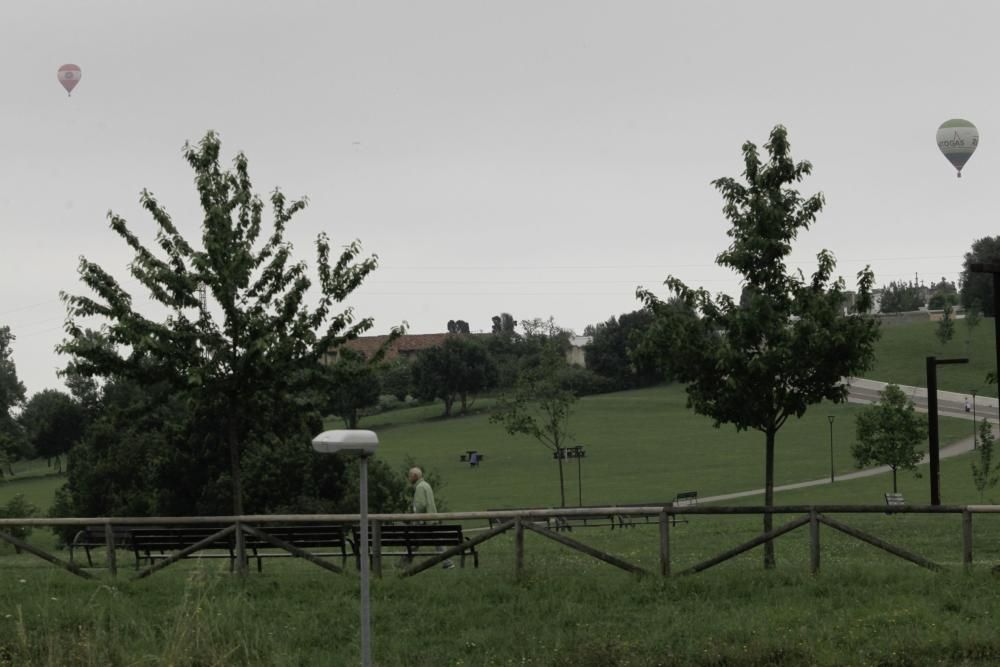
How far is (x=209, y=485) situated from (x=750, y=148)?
143 ft

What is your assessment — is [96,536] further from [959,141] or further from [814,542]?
[959,141]

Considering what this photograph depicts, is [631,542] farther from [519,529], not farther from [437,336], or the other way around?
[437,336]

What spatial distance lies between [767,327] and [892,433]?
40293 mm

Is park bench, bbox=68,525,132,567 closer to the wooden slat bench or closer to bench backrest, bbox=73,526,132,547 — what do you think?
bench backrest, bbox=73,526,132,547

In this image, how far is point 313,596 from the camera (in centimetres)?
1541

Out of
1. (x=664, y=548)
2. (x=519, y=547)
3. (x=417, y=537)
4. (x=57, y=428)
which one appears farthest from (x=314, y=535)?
(x=57, y=428)

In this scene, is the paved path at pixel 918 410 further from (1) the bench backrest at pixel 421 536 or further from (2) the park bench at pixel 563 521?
(1) the bench backrest at pixel 421 536

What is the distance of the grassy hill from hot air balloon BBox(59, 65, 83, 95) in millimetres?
69399

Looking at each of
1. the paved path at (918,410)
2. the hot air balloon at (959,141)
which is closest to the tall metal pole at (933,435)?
the paved path at (918,410)

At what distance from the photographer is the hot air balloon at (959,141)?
66000 millimetres

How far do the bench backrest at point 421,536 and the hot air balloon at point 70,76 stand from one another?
50.3m

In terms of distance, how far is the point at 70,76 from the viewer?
198ft

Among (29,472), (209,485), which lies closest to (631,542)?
(209,485)

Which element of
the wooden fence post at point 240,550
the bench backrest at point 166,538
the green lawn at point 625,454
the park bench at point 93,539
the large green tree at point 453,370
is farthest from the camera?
the large green tree at point 453,370
